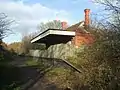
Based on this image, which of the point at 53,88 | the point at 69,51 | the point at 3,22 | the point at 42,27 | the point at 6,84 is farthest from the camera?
the point at 42,27

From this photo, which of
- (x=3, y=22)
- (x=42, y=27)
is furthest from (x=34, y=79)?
(x=42, y=27)

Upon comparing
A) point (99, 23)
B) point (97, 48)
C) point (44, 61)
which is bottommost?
point (44, 61)

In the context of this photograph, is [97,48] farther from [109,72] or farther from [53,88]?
[53,88]

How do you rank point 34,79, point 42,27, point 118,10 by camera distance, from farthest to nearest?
point 42,27, point 34,79, point 118,10

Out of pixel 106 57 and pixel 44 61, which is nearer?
pixel 106 57

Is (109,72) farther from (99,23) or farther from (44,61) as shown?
(44,61)

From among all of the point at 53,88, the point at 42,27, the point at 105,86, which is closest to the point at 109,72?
the point at 105,86

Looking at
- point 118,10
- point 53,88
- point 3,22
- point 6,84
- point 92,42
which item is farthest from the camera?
point 3,22

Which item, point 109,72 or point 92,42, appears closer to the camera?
point 109,72

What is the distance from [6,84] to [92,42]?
5.89 metres

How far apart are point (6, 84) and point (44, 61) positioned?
29.8ft

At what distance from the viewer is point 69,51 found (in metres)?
25.0

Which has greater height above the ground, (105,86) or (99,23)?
(99,23)

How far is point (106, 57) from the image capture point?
1266 centimetres
